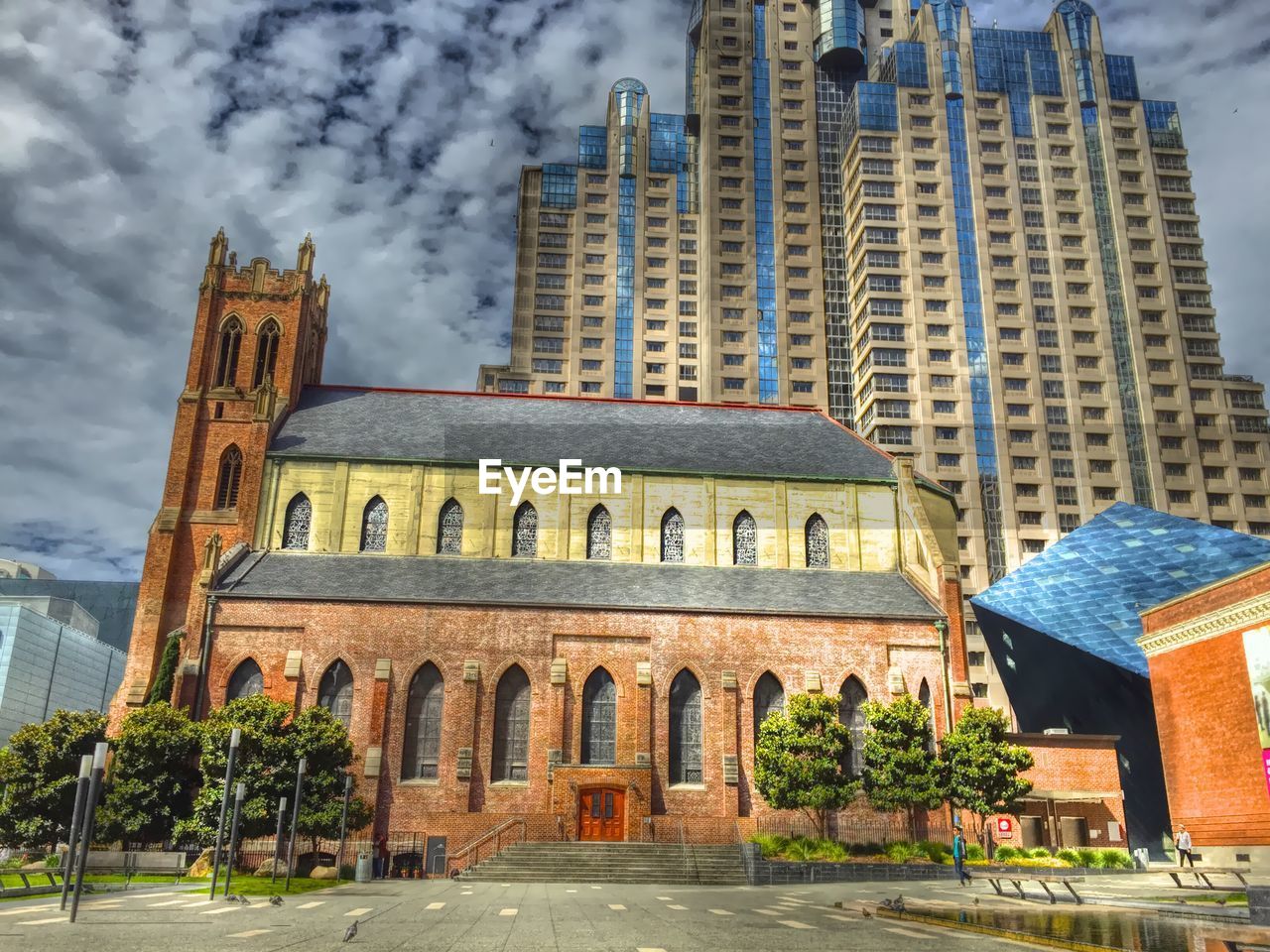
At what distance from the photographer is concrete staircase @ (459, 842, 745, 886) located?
33750 millimetres

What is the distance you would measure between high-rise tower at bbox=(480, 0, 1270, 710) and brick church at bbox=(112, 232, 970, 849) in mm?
50085

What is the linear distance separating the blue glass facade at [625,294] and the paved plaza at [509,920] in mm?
85745

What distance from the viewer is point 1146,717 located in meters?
44.0

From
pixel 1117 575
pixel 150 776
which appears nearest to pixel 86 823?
pixel 150 776

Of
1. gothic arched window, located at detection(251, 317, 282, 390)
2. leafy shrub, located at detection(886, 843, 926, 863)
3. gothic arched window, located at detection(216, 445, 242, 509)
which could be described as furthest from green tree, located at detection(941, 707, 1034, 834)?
gothic arched window, located at detection(251, 317, 282, 390)

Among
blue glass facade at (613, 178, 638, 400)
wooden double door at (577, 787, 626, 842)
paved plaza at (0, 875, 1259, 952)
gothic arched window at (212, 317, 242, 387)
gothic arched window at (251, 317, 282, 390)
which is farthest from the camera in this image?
blue glass facade at (613, 178, 638, 400)

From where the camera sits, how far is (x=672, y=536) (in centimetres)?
4816

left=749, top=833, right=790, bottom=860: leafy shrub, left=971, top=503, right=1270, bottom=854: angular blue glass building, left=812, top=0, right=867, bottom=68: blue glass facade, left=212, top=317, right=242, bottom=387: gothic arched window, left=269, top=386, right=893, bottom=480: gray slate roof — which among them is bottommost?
left=749, top=833, right=790, bottom=860: leafy shrub

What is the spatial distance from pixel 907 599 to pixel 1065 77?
90.5m

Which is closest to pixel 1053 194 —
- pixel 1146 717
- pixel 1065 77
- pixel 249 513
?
pixel 1065 77

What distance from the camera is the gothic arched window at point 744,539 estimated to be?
47.7 m

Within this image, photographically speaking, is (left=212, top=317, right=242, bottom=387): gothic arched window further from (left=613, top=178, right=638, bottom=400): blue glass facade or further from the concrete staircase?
(left=613, top=178, right=638, bottom=400): blue glass facade

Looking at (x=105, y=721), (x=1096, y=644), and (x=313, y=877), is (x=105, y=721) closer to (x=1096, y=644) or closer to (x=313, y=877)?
(x=313, y=877)

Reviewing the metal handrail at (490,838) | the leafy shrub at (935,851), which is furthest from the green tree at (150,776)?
the leafy shrub at (935,851)
